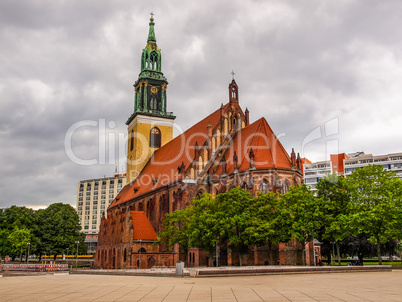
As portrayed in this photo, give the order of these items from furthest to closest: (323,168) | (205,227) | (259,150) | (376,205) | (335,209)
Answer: (323,168), (259,150), (205,227), (335,209), (376,205)

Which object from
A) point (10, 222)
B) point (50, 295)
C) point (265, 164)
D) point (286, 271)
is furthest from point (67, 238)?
point (50, 295)

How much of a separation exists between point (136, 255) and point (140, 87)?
1464 inches

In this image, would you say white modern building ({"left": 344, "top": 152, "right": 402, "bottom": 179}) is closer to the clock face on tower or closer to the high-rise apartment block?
the high-rise apartment block

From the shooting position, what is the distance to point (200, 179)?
56.0 m

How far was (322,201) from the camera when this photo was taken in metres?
43.3

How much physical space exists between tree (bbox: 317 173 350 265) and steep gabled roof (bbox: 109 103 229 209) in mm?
19989

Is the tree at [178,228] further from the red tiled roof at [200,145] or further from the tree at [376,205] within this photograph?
the tree at [376,205]

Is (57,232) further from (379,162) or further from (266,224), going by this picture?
(379,162)

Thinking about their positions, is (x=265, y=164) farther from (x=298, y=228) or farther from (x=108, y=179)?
(x=108, y=179)

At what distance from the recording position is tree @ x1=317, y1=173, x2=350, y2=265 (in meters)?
40.8

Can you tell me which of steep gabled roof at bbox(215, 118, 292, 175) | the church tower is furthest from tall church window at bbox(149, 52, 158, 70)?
steep gabled roof at bbox(215, 118, 292, 175)

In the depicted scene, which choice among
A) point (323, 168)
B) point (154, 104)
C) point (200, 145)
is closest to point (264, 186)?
point (200, 145)

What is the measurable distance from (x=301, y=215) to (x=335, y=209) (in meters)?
3.93

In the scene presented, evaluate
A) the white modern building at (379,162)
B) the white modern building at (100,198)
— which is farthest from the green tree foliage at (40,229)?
the white modern building at (100,198)
